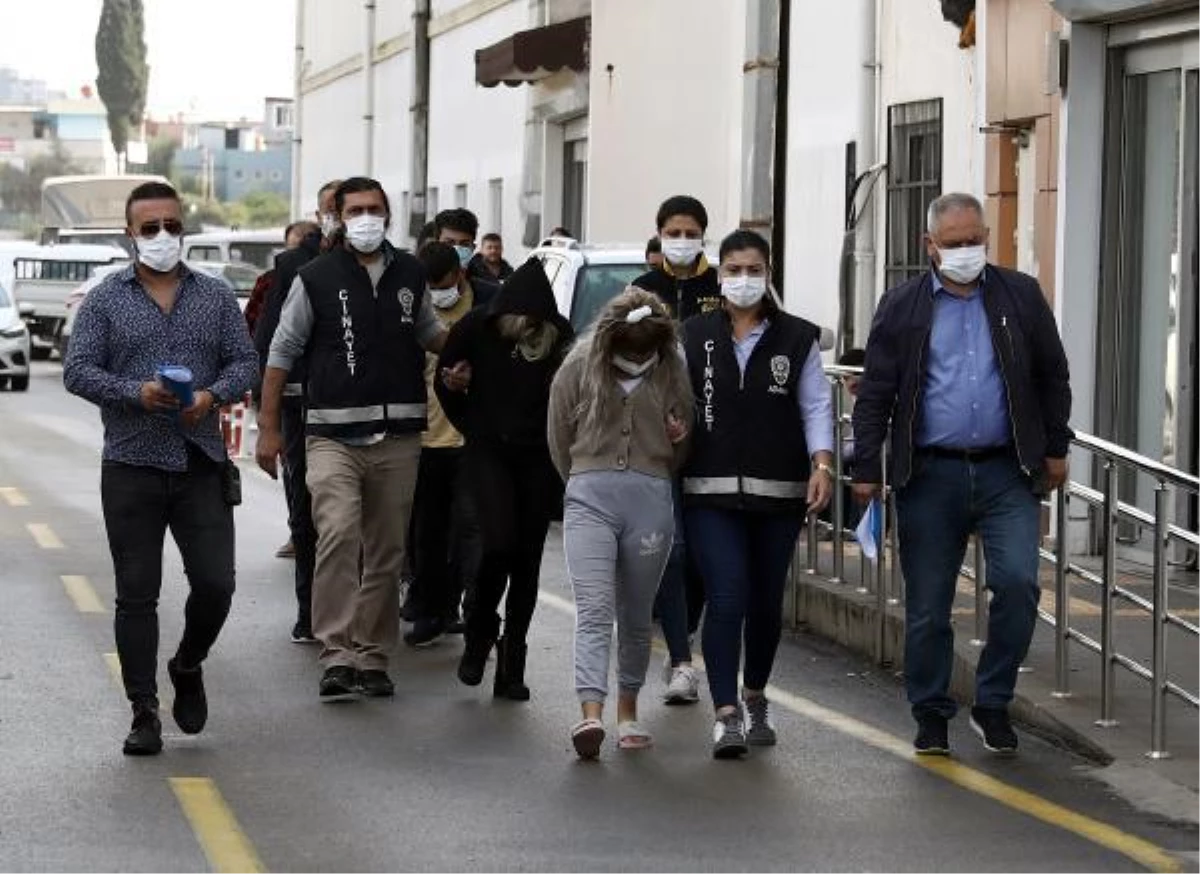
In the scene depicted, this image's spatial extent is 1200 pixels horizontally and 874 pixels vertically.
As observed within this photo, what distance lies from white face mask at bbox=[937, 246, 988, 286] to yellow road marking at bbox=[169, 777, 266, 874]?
9.66 ft

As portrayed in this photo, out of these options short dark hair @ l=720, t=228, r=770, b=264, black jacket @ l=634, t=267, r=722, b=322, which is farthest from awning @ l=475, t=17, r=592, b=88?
short dark hair @ l=720, t=228, r=770, b=264

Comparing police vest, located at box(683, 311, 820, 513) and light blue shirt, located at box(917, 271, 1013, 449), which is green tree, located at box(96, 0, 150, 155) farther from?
light blue shirt, located at box(917, 271, 1013, 449)

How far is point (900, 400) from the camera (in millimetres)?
10328

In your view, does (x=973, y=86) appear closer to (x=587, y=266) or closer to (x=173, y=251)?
(x=587, y=266)

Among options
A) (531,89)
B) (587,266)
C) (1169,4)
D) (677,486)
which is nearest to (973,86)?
(587,266)

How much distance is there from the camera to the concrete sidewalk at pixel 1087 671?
9.95 metres

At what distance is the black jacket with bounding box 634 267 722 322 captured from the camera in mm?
12469

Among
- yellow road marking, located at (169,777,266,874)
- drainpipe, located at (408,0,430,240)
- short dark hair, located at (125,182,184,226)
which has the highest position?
drainpipe, located at (408,0,430,240)

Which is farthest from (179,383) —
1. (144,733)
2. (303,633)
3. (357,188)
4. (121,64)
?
(121,64)

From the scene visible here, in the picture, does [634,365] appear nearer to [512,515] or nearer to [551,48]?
[512,515]

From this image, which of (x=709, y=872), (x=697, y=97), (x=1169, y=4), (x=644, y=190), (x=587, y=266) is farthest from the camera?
(x=644, y=190)

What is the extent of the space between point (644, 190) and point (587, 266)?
11517 mm

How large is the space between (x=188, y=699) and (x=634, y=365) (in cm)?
189

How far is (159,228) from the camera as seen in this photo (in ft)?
33.8
